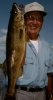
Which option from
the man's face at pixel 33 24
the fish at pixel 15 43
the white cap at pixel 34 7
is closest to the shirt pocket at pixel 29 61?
the man's face at pixel 33 24

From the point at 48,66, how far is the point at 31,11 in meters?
1.11

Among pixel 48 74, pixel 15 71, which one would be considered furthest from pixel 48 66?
pixel 15 71

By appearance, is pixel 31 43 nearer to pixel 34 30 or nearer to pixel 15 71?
pixel 34 30

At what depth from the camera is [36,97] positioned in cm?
805

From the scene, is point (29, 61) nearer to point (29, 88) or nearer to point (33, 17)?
point (29, 88)

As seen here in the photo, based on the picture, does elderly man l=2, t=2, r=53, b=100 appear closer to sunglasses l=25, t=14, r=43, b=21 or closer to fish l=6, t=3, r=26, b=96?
sunglasses l=25, t=14, r=43, b=21

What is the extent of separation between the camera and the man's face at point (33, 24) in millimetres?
7895

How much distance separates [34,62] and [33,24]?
0.72 meters

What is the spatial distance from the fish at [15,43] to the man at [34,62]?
2.23 feet

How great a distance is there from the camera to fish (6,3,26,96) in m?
6.93

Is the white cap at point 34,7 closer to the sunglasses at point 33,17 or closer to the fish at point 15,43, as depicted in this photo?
the sunglasses at point 33,17

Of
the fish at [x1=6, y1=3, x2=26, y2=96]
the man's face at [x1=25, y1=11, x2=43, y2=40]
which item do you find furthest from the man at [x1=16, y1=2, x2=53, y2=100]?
the fish at [x1=6, y1=3, x2=26, y2=96]

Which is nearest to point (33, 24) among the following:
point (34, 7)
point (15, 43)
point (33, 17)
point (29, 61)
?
point (33, 17)

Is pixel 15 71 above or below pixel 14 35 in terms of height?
below
